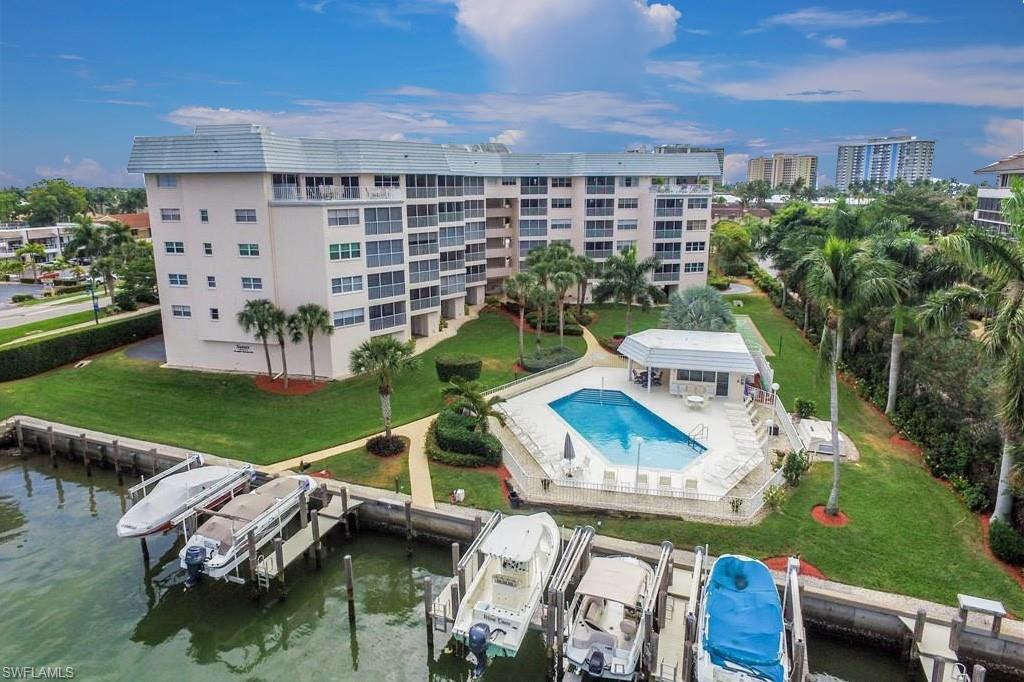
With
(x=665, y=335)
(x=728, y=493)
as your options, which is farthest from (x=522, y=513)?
(x=665, y=335)

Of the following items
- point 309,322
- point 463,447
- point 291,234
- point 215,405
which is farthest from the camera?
point 291,234

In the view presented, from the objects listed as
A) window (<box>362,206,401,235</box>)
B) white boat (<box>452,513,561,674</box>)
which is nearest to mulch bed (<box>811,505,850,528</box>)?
white boat (<box>452,513,561,674</box>)

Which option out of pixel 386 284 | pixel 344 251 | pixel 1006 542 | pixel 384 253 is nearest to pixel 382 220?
pixel 384 253

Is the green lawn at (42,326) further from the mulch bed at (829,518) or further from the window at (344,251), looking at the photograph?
the mulch bed at (829,518)

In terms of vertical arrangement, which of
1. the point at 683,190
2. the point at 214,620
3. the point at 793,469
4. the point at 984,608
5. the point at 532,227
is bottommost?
the point at 214,620

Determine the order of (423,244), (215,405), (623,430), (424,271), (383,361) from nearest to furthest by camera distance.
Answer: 1. (383,361)
2. (623,430)
3. (215,405)
4. (424,271)
5. (423,244)

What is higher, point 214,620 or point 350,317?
point 350,317

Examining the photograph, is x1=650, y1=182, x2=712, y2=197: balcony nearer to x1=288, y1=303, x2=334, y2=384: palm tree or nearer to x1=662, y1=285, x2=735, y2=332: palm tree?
x1=662, y1=285, x2=735, y2=332: palm tree

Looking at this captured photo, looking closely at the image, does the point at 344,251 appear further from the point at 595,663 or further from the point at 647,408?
the point at 595,663
